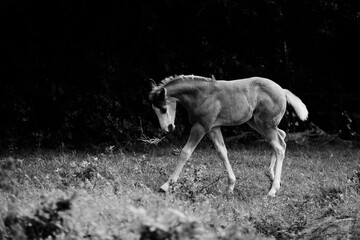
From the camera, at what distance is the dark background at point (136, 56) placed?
551 inches

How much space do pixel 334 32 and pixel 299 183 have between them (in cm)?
671

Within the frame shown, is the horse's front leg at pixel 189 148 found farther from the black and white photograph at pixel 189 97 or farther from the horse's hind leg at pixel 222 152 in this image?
the horse's hind leg at pixel 222 152

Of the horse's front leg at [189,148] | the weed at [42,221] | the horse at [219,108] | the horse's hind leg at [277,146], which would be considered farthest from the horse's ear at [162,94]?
the weed at [42,221]

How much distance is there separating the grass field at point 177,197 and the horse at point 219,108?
0.40 metres

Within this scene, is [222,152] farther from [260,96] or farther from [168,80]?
[168,80]

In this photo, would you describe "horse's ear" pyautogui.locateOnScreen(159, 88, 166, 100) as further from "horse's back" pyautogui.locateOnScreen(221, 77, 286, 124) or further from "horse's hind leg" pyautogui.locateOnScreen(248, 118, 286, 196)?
"horse's hind leg" pyautogui.locateOnScreen(248, 118, 286, 196)

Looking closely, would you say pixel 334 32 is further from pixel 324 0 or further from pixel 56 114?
pixel 56 114

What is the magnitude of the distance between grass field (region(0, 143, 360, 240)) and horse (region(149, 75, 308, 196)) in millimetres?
397

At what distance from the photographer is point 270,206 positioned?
26.3 feet

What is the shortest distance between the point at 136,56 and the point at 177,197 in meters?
7.28

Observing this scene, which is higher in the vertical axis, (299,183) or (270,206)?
(270,206)

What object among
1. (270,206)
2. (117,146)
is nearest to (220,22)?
(117,146)

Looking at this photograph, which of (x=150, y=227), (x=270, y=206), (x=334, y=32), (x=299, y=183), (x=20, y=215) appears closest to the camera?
(x=150, y=227)

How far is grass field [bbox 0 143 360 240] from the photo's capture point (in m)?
4.99
